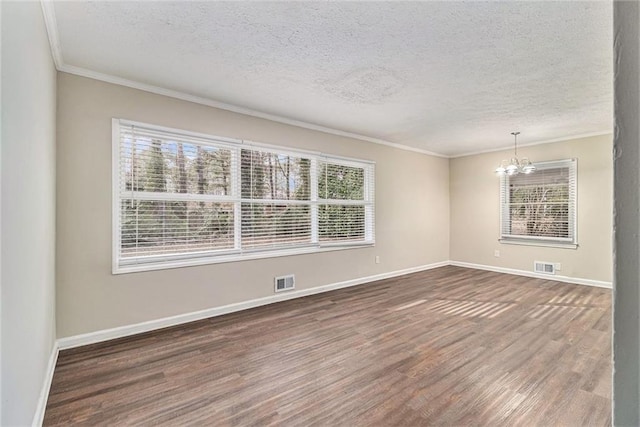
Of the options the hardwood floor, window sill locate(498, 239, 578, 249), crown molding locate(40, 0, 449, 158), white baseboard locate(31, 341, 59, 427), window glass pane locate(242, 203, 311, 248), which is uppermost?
crown molding locate(40, 0, 449, 158)

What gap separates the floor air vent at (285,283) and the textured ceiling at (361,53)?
7.10 feet

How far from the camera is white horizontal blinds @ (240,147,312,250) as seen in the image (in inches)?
151

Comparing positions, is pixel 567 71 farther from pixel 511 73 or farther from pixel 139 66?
pixel 139 66

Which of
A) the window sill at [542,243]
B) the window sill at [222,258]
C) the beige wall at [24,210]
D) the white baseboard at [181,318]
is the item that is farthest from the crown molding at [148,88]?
the window sill at [542,243]

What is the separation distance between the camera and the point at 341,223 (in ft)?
16.0

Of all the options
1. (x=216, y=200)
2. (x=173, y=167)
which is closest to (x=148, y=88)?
(x=173, y=167)

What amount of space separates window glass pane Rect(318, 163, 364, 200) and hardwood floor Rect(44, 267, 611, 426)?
177 centimetres

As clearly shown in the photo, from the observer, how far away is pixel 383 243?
5406 millimetres

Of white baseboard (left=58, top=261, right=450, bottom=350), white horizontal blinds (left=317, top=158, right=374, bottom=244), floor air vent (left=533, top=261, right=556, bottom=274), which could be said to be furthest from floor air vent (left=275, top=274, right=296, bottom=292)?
floor air vent (left=533, top=261, right=556, bottom=274)

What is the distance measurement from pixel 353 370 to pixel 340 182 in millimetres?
3039

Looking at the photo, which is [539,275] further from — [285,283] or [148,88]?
[148,88]

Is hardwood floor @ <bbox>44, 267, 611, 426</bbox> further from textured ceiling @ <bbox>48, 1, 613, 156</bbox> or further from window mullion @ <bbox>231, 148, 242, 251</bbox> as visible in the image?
textured ceiling @ <bbox>48, 1, 613, 156</bbox>

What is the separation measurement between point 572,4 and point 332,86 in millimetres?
1876

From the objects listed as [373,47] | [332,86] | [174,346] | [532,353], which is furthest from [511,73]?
[174,346]
